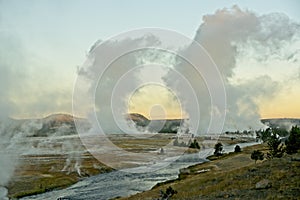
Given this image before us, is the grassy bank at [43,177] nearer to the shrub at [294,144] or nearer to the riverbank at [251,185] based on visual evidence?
the riverbank at [251,185]

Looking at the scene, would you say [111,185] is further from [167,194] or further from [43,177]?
[167,194]

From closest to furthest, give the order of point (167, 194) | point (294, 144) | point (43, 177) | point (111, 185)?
point (167, 194), point (111, 185), point (294, 144), point (43, 177)

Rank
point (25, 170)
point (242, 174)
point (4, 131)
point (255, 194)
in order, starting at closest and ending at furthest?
1. point (255, 194)
2. point (242, 174)
3. point (25, 170)
4. point (4, 131)

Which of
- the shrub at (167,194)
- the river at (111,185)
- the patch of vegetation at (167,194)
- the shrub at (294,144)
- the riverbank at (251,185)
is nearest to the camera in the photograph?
the riverbank at (251,185)

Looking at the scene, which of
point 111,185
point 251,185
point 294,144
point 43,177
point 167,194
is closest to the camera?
point 251,185

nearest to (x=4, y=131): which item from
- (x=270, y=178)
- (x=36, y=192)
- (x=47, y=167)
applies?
(x=47, y=167)

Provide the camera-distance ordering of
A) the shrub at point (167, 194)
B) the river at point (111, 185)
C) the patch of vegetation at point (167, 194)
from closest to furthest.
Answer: the patch of vegetation at point (167, 194) → the shrub at point (167, 194) → the river at point (111, 185)

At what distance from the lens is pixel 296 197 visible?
4497cm

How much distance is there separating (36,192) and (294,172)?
171ft

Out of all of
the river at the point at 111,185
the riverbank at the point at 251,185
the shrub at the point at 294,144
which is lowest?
the river at the point at 111,185

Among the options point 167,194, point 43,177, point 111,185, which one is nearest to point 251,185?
point 167,194

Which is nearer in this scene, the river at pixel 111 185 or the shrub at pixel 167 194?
the shrub at pixel 167 194

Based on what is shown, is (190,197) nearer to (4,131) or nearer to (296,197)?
(296,197)

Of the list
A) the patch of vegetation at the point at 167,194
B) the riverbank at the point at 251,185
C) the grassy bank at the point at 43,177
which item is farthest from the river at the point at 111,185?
the patch of vegetation at the point at 167,194
